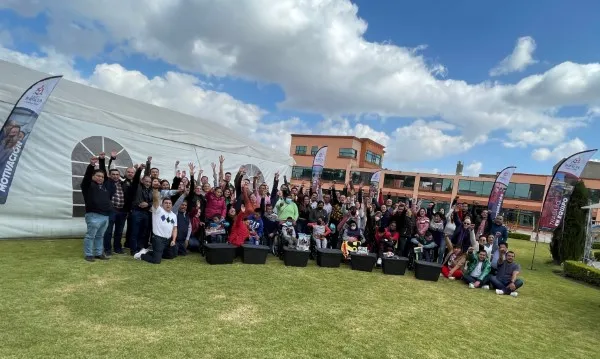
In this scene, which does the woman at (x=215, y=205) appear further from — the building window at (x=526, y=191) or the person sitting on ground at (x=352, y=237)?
the building window at (x=526, y=191)

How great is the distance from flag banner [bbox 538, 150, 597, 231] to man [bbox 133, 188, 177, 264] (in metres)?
11.0

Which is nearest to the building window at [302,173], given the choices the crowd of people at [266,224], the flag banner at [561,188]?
the flag banner at [561,188]

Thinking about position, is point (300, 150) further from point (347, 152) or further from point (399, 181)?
point (399, 181)

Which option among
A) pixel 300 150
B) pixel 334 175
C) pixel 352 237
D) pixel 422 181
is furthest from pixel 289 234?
pixel 300 150

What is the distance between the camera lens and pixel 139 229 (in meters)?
7.05

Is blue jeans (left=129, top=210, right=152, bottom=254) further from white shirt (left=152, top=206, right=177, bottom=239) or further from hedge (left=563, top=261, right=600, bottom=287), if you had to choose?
hedge (left=563, top=261, right=600, bottom=287)

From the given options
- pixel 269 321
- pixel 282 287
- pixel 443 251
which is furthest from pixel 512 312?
pixel 269 321

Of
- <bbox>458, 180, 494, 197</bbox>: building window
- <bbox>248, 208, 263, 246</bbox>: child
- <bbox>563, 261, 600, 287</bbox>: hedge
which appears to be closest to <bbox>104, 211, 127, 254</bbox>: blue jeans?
<bbox>248, 208, 263, 246</bbox>: child

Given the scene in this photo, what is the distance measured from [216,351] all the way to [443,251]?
6.98m

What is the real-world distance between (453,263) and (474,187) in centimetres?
3901

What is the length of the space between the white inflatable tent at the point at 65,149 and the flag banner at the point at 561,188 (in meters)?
11.4

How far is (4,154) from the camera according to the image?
6.34 m

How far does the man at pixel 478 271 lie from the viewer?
757cm

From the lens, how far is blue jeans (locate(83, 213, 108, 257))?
6051 mm
